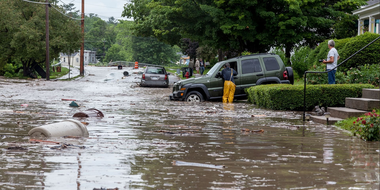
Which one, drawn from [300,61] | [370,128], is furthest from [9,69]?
[370,128]

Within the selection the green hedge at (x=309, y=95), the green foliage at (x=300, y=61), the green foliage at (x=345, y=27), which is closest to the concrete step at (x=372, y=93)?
the green hedge at (x=309, y=95)

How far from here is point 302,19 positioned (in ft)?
86.8

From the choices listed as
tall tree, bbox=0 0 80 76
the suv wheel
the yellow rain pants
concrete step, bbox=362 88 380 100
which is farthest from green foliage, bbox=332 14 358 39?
tall tree, bbox=0 0 80 76

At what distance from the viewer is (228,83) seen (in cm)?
1811

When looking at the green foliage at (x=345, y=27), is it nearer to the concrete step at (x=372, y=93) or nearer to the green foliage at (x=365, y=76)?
the green foliage at (x=365, y=76)

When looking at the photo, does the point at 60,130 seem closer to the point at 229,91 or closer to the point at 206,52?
the point at 229,91

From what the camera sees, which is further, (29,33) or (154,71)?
(29,33)

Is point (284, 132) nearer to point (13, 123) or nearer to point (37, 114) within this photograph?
point (13, 123)

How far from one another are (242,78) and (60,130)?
11222 millimetres

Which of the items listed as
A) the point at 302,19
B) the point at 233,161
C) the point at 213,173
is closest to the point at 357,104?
the point at 233,161

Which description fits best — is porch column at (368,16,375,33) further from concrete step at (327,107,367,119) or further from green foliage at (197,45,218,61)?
green foliage at (197,45,218,61)

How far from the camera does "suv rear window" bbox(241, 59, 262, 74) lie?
61.0 feet

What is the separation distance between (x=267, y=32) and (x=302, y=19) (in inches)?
84.5

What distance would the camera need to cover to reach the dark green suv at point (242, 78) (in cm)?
1842
